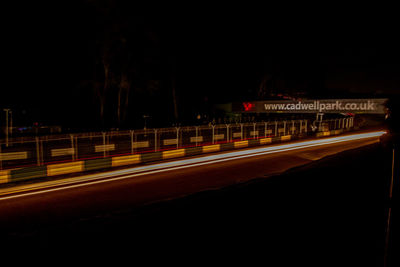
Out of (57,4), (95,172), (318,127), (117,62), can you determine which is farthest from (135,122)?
(95,172)

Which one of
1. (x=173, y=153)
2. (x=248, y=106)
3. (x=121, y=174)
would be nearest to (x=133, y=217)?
(x=121, y=174)

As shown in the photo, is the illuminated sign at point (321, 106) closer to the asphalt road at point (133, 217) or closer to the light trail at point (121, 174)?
the light trail at point (121, 174)

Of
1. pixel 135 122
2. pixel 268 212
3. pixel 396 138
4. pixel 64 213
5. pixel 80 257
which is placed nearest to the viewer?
pixel 80 257

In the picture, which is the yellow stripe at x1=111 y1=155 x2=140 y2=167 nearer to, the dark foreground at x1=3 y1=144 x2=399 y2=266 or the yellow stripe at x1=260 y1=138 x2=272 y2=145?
the dark foreground at x1=3 y1=144 x2=399 y2=266

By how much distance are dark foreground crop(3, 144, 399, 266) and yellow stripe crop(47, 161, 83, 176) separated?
22.5ft

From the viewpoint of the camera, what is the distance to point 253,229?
15.9 ft

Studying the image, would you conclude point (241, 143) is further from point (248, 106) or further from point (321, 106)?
point (248, 106)

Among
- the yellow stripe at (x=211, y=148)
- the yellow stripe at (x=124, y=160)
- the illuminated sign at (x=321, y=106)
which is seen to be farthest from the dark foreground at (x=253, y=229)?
the illuminated sign at (x=321, y=106)

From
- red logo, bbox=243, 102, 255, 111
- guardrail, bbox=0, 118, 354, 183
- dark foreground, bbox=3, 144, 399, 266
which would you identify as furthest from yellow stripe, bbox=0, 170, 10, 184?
red logo, bbox=243, 102, 255, 111

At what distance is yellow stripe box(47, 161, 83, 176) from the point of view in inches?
446

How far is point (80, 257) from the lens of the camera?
13.9ft

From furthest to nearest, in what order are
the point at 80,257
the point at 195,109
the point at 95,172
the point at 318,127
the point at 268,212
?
the point at 195,109 < the point at 318,127 < the point at 95,172 < the point at 268,212 < the point at 80,257

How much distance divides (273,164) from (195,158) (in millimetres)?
4323

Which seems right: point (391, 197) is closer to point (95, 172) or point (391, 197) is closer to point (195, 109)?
point (95, 172)
